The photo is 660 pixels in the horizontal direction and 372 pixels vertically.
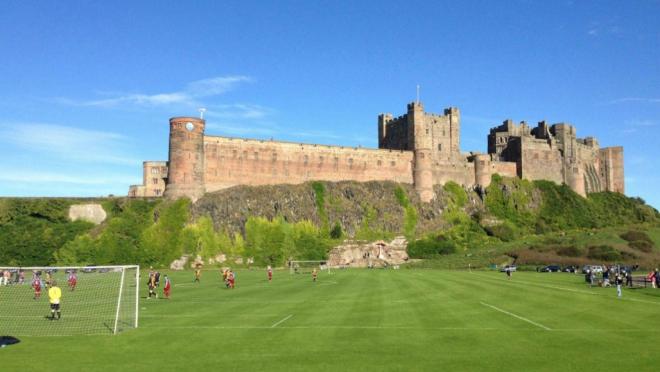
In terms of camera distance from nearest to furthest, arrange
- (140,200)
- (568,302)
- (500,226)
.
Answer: (568,302) → (140,200) → (500,226)

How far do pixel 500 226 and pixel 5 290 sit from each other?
7791 centimetres

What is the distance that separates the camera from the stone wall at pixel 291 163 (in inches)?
3637

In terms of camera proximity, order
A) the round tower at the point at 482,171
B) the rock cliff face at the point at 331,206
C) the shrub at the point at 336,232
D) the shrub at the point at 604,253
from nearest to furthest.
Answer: the shrub at the point at 604,253 < the rock cliff face at the point at 331,206 < the shrub at the point at 336,232 < the round tower at the point at 482,171

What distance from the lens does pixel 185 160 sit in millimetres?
88438

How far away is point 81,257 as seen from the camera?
79.9m

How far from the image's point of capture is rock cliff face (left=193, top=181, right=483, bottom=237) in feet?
291

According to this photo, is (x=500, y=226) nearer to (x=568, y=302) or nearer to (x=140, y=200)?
(x=140, y=200)

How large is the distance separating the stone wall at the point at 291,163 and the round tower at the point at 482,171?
13.3 meters

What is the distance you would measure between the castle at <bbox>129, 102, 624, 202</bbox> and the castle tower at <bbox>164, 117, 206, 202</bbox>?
14cm

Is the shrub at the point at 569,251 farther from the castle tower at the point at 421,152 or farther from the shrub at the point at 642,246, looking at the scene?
the castle tower at the point at 421,152

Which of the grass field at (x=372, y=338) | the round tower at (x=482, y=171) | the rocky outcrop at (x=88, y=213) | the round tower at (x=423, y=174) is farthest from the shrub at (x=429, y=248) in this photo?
the grass field at (x=372, y=338)

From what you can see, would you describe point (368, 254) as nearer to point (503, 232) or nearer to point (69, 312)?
point (503, 232)

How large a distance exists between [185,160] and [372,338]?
241 feet

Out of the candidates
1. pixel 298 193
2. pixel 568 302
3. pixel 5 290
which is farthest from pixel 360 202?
pixel 568 302
